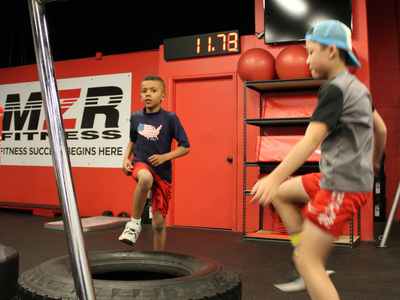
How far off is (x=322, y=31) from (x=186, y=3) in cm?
545

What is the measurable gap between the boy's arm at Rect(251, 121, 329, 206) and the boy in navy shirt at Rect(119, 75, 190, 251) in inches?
51.6

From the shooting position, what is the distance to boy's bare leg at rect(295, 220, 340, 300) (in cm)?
119

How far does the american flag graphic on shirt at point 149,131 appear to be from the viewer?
257 centimetres

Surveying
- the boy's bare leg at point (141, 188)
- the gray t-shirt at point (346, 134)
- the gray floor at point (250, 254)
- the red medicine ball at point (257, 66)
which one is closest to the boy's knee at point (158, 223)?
the boy's bare leg at point (141, 188)

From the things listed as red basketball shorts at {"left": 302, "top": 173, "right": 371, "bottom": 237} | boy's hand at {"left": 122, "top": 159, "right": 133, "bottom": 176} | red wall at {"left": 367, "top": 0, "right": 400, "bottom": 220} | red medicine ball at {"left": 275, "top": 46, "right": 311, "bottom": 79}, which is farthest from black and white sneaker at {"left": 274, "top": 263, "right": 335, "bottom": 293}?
red wall at {"left": 367, "top": 0, "right": 400, "bottom": 220}

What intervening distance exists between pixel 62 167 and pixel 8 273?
4.76 feet

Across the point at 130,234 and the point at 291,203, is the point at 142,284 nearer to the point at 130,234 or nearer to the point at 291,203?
the point at 291,203

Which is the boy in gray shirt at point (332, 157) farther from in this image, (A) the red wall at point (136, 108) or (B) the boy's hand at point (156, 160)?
(A) the red wall at point (136, 108)

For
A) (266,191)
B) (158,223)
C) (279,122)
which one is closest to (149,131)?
(158,223)

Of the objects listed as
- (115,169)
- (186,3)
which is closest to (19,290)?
(115,169)

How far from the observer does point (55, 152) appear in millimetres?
579

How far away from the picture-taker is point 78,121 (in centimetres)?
611

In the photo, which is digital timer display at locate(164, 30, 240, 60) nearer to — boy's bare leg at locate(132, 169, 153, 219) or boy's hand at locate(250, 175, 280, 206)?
boy's bare leg at locate(132, 169, 153, 219)

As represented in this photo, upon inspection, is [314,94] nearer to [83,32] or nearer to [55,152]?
[55,152]
